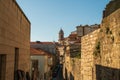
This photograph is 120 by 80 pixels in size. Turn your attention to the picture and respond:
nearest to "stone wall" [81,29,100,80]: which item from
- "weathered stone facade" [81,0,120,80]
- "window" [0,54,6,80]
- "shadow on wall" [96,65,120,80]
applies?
"weathered stone facade" [81,0,120,80]

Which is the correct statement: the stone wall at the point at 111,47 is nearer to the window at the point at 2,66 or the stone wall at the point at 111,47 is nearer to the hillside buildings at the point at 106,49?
the hillside buildings at the point at 106,49

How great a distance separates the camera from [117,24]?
19.6ft

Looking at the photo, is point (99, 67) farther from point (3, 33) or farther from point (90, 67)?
point (3, 33)

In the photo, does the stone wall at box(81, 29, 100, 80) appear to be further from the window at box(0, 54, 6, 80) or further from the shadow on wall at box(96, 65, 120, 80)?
the window at box(0, 54, 6, 80)

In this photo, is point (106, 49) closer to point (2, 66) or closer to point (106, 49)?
point (106, 49)

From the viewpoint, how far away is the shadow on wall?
19.8 ft

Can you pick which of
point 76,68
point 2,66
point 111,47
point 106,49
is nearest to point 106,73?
point 106,49

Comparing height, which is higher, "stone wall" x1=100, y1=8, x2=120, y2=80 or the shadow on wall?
"stone wall" x1=100, y1=8, x2=120, y2=80

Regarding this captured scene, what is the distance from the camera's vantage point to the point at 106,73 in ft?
22.9

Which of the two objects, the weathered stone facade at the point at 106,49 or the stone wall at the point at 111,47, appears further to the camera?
the weathered stone facade at the point at 106,49

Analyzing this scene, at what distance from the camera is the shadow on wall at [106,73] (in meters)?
6.03

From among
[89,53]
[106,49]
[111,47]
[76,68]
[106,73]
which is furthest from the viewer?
[76,68]

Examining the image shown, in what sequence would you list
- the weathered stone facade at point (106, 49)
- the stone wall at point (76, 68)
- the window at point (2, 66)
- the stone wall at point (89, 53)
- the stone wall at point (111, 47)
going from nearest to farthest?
the stone wall at point (111, 47) < the weathered stone facade at point (106, 49) < the window at point (2, 66) < the stone wall at point (89, 53) < the stone wall at point (76, 68)

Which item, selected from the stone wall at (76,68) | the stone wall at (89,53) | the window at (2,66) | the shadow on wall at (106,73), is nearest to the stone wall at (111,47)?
the shadow on wall at (106,73)
